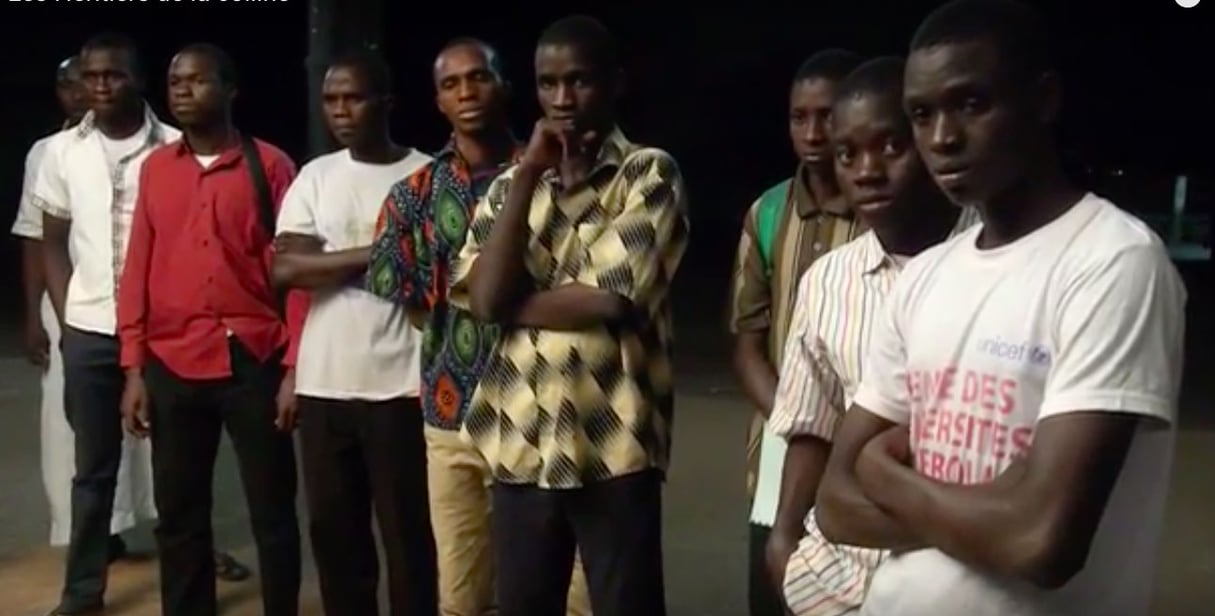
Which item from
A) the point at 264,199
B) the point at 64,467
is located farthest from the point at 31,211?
the point at 264,199

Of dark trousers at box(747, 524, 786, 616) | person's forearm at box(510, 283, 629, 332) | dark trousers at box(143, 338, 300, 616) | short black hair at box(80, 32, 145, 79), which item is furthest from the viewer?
short black hair at box(80, 32, 145, 79)

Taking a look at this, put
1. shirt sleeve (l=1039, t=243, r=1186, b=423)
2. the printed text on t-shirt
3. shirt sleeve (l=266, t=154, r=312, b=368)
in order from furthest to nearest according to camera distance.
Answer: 1. shirt sleeve (l=266, t=154, r=312, b=368)
2. the printed text on t-shirt
3. shirt sleeve (l=1039, t=243, r=1186, b=423)

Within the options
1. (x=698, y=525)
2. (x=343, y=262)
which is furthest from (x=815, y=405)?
(x=698, y=525)

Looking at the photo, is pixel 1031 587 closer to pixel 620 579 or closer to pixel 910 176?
pixel 910 176

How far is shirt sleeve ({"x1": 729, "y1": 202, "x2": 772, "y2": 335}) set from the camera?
126 inches

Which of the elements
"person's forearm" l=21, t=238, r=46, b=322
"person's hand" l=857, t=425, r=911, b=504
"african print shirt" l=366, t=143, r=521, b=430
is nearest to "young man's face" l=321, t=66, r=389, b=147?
"african print shirt" l=366, t=143, r=521, b=430

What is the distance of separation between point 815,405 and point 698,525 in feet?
11.7

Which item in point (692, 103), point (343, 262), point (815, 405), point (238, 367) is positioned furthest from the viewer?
point (692, 103)

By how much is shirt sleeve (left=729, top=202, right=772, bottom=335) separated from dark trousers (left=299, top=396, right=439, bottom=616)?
3.50 ft

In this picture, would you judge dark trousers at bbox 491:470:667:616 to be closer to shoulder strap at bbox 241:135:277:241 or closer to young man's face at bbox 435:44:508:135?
young man's face at bbox 435:44:508:135

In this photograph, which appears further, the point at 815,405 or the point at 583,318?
the point at 583,318

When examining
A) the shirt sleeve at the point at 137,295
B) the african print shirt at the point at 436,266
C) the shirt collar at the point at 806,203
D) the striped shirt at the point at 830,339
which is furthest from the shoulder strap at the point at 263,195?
the striped shirt at the point at 830,339

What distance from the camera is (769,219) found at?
3223 millimetres

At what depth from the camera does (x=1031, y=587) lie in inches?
72.2
